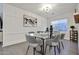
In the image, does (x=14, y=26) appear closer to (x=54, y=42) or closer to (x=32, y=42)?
(x=32, y=42)

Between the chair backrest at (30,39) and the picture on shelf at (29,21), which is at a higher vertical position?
the picture on shelf at (29,21)

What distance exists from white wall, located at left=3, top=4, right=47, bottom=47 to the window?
250mm

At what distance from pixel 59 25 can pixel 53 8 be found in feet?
1.59

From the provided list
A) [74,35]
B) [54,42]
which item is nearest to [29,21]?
[54,42]

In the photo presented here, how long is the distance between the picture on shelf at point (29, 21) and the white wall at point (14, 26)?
8 cm

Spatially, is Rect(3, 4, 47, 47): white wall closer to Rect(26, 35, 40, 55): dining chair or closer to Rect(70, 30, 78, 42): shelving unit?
Rect(26, 35, 40, 55): dining chair

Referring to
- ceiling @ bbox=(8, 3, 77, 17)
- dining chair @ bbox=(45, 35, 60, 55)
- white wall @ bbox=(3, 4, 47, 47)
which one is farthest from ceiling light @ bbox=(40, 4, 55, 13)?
dining chair @ bbox=(45, 35, 60, 55)

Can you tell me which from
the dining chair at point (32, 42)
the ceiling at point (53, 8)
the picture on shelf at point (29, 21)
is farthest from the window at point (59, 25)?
the dining chair at point (32, 42)

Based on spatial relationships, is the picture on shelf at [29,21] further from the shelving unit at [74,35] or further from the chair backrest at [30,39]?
the shelving unit at [74,35]

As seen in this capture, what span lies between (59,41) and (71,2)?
1.05 meters

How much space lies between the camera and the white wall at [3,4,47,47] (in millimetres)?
2787

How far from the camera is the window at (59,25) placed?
2861 millimetres

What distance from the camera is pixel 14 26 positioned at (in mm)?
2811
